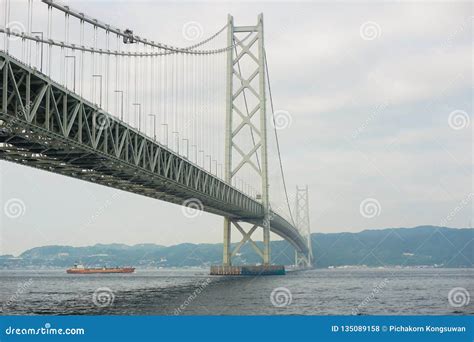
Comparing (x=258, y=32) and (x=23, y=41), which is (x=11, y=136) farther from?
→ (x=258, y=32)

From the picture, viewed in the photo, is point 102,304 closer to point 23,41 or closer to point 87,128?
point 87,128

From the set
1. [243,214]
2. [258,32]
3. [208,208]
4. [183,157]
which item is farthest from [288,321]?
[258,32]

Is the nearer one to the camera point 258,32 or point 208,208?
point 208,208

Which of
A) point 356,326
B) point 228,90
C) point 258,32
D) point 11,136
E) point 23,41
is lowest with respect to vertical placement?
point 356,326

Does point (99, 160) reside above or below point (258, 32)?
below

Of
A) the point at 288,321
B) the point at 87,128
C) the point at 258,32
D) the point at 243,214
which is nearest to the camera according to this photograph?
the point at 288,321

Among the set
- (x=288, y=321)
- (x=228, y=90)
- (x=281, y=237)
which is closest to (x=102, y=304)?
→ (x=288, y=321)

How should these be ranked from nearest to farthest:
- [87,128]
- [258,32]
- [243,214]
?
[87,128] < [243,214] < [258,32]
